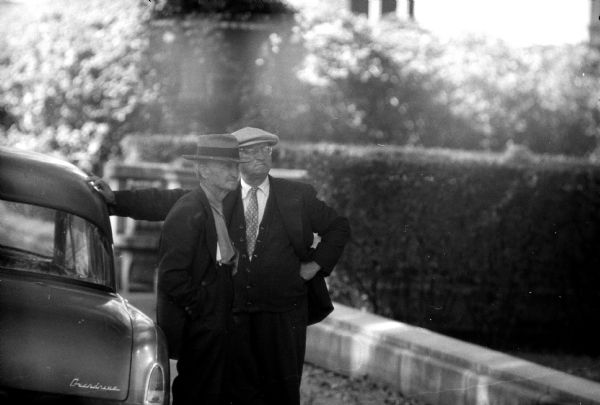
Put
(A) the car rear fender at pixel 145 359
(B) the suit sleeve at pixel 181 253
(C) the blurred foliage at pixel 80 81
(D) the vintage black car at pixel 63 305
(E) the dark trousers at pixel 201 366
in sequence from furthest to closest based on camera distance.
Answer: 1. (C) the blurred foliage at pixel 80 81
2. (E) the dark trousers at pixel 201 366
3. (B) the suit sleeve at pixel 181 253
4. (A) the car rear fender at pixel 145 359
5. (D) the vintage black car at pixel 63 305

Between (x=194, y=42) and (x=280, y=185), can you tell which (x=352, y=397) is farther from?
(x=194, y=42)

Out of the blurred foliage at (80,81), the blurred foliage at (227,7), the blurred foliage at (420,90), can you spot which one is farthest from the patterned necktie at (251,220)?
the blurred foliage at (80,81)

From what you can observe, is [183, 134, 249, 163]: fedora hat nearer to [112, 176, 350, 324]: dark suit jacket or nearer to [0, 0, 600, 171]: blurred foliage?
[112, 176, 350, 324]: dark suit jacket

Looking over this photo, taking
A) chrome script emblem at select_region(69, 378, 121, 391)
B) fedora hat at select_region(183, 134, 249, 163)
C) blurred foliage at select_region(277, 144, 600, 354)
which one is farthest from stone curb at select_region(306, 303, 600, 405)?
chrome script emblem at select_region(69, 378, 121, 391)

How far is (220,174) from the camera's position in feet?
21.1

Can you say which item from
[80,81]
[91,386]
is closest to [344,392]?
[91,386]

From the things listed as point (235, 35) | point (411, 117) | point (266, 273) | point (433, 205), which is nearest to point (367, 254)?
point (433, 205)

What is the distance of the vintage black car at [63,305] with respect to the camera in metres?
4.93

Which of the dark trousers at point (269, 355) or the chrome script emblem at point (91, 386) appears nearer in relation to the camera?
the chrome script emblem at point (91, 386)

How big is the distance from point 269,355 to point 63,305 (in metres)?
1.71

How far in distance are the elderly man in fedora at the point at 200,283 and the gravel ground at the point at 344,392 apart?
7.05 ft

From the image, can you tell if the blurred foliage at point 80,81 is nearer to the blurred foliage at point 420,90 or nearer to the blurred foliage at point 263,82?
the blurred foliage at point 263,82

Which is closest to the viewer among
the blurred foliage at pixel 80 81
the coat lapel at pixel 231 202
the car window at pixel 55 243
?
the car window at pixel 55 243

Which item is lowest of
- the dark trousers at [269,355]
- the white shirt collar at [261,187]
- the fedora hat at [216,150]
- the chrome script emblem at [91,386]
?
the dark trousers at [269,355]
